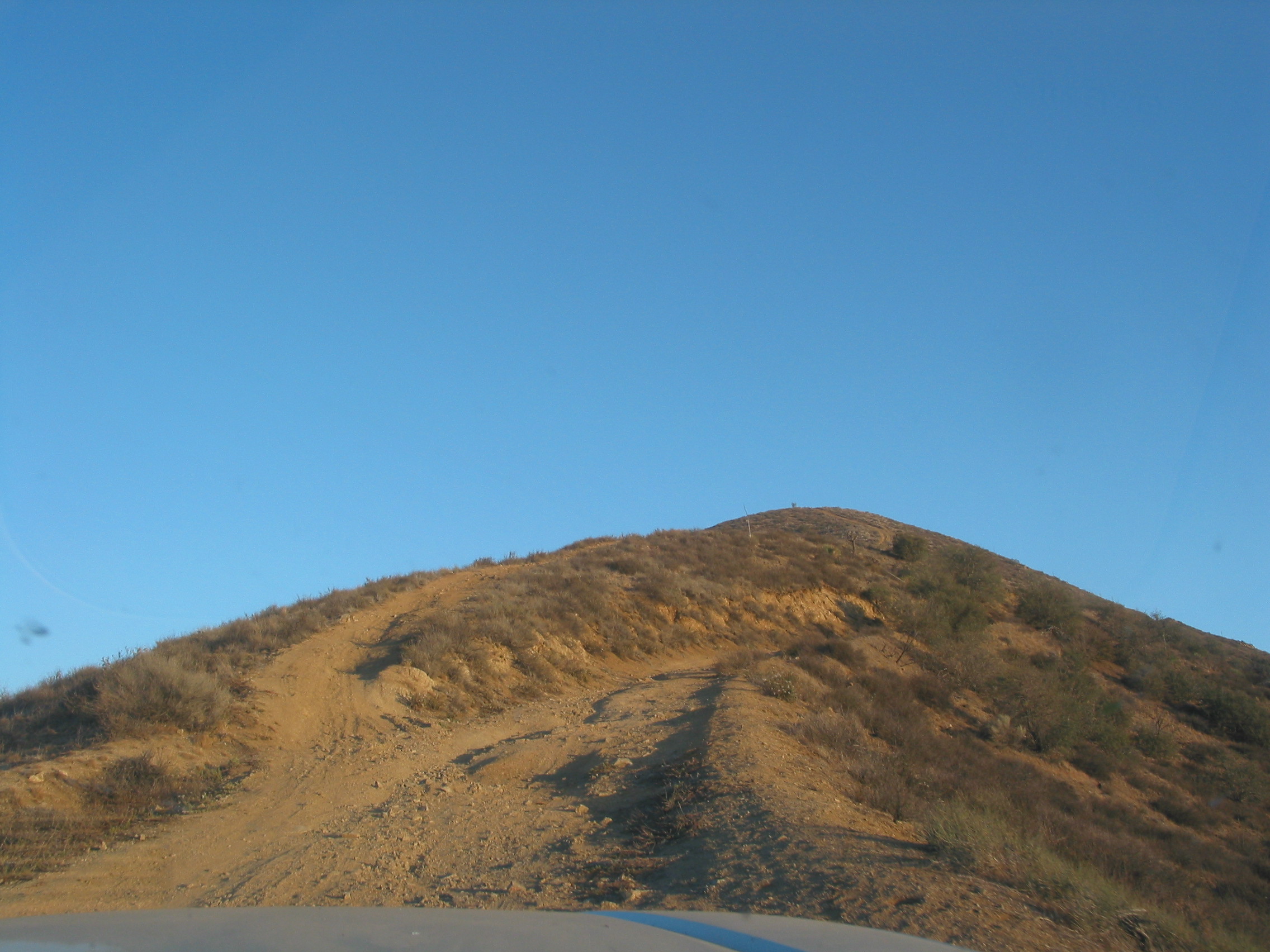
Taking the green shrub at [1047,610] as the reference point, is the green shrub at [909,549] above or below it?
above

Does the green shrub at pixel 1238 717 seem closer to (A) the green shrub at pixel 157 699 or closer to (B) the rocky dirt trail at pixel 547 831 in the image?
(B) the rocky dirt trail at pixel 547 831

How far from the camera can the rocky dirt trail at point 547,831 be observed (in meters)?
6.33

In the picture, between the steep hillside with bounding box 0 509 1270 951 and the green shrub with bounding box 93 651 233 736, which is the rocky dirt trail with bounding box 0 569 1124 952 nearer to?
the steep hillside with bounding box 0 509 1270 951

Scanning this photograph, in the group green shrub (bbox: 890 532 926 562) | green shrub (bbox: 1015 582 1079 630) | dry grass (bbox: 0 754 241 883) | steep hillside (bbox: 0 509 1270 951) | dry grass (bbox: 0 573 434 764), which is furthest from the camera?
green shrub (bbox: 890 532 926 562)

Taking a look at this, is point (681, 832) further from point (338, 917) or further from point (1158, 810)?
point (1158, 810)

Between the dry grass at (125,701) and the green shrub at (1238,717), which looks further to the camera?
the green shrub at (1238,717)

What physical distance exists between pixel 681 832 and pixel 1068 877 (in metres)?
3.70

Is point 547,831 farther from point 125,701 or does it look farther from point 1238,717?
point 1238,717

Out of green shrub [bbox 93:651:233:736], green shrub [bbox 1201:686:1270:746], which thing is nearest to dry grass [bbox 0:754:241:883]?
green shrub [bbox 93:651:233:736]

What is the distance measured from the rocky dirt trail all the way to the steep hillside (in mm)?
45

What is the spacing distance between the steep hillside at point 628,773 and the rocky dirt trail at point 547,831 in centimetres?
4

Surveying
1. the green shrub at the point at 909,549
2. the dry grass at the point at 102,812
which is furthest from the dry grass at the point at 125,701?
the green shrub at the point at 909,549

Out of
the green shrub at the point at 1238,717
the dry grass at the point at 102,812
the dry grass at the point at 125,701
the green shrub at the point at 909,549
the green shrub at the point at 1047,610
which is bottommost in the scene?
the dry grass at the point at 102,812

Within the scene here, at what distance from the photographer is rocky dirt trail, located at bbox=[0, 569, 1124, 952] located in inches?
249
